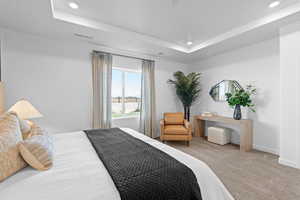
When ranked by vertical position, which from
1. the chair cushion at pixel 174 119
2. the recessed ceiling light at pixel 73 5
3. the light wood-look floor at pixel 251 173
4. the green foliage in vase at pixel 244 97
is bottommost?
the light wood-look floor at pixel 251 173

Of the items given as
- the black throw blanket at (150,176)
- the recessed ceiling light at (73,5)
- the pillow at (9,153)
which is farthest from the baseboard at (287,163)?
the recessed ceiling light at (73,5)

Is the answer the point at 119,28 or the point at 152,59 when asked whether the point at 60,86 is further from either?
the point at 152,59

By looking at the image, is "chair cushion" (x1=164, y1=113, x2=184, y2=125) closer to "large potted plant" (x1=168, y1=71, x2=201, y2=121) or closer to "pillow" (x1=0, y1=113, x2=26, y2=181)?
"large potted plant" (x1=168, y1=71, x2=201, y2=121)

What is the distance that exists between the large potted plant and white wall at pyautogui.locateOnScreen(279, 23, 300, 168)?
2.11 meters

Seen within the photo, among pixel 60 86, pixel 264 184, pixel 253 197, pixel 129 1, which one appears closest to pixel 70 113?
pixel 60 86

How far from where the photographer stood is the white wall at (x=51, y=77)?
2527 mm

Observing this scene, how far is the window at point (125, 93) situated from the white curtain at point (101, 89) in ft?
1.05

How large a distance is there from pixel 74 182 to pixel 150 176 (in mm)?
503

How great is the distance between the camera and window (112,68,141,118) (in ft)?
12.1

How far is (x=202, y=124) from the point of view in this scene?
4.25 metres

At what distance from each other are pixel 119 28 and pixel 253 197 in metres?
3.46

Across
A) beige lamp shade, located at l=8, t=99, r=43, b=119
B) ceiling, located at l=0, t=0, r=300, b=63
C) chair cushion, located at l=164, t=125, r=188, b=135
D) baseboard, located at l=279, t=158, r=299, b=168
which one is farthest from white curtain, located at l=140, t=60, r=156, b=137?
baseboard, located at l=279, t=158, r=299, b=168

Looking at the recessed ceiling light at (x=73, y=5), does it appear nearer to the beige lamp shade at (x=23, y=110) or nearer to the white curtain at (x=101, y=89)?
the white curtain at (x=101, y=89)

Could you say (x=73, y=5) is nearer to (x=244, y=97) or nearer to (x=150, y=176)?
(x=150, y=176)
